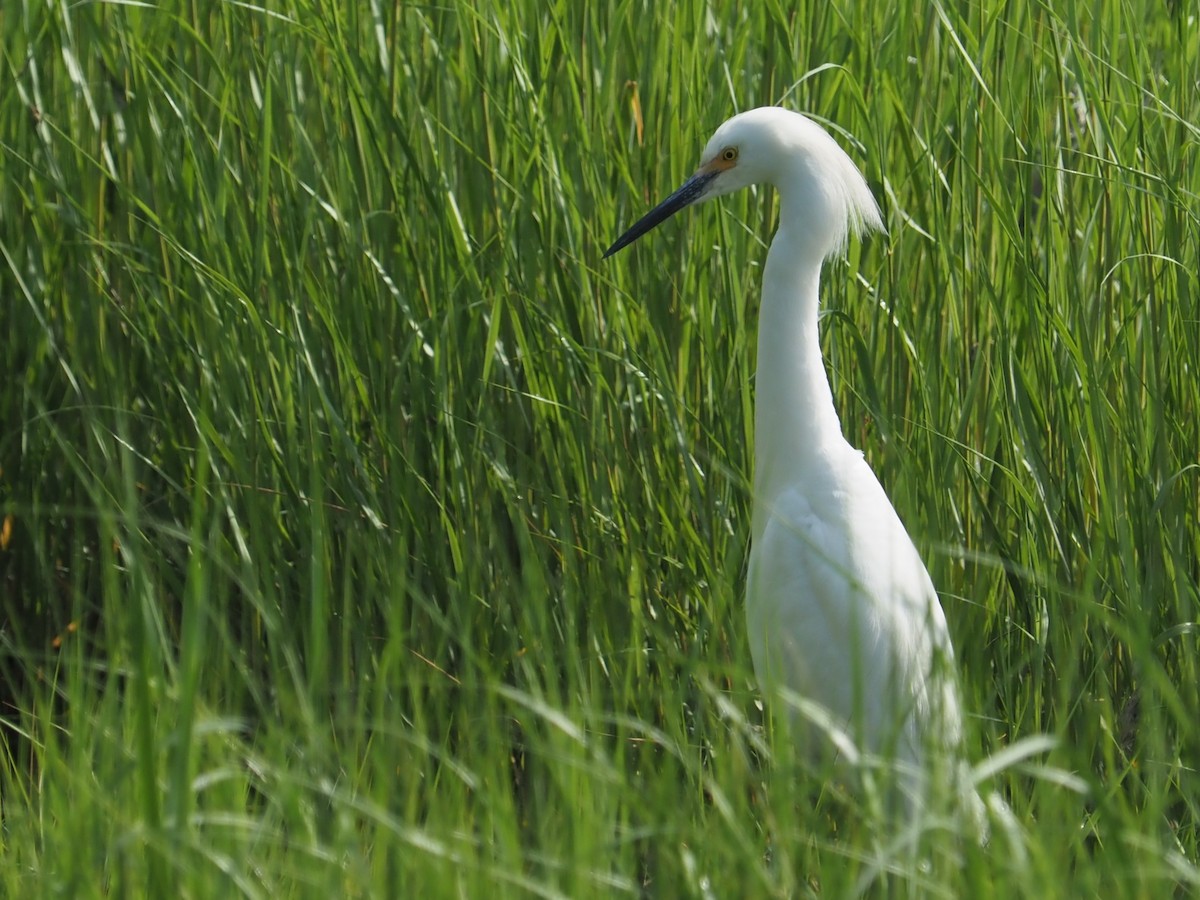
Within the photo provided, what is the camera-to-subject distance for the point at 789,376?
7.31ft

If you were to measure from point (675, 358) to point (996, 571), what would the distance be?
25.5 inches

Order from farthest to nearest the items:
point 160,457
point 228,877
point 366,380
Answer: point 160,457
point 366,380
point 228,877

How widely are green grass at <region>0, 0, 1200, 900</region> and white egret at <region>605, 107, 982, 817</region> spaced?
0.25 ft

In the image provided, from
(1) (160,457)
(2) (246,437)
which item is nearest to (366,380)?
(2) (246,437)

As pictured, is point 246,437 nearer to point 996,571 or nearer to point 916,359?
point 916,359

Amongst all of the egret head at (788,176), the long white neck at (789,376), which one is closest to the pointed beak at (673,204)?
the egret head at (788,176)

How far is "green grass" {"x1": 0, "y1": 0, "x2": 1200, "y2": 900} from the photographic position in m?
2.23

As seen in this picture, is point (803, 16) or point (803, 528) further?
point (803, 16)

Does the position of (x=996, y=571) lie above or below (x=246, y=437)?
below

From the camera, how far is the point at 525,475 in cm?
244

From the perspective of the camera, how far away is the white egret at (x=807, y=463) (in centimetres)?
221

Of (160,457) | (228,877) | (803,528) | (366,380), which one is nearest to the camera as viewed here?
(228,877)

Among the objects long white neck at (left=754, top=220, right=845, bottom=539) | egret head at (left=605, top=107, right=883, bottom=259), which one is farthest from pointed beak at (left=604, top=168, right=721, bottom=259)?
long white neck at (left=754, top=220, right=845, bottom=539)

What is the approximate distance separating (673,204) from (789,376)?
13.2 inches
